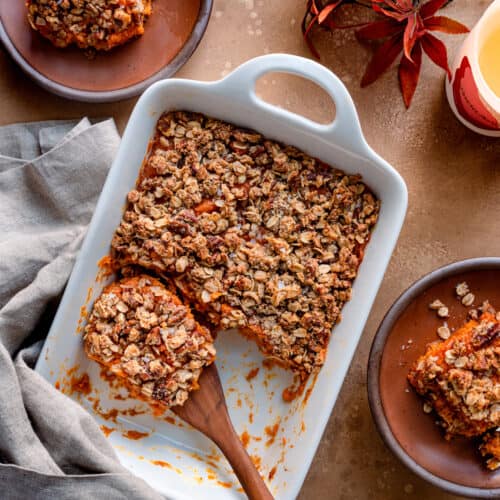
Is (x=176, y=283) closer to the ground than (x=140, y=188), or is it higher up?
closer to the ground

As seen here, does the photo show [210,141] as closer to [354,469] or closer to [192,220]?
[192,220]

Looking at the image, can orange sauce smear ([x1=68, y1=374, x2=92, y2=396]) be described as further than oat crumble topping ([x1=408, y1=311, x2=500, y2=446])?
Yes

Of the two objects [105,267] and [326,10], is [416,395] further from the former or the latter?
[326,10]

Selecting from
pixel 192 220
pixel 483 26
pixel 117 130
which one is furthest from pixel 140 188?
pixel 483 26

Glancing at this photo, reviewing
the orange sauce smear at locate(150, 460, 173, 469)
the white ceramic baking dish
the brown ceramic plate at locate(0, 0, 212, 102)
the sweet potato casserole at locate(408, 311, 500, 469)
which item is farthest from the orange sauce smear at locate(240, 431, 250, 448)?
the brown ceramic plate at locate(0, 0, 212, 102)

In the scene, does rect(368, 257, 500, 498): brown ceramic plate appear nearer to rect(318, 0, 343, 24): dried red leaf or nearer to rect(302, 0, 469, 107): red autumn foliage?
rect(302, 0, 469, 107): red autumn foliage

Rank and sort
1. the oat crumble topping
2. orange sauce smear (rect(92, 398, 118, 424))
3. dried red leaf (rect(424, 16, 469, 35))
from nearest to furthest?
the oat crumble topping
dried red leaf (rect(424, 16, 469, 35))
orange sauce smear (rect(92, 398, 118, 424))

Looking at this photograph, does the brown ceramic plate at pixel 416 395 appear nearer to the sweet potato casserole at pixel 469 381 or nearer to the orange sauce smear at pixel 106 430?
the sweet potato casserole at pixel 469 381
